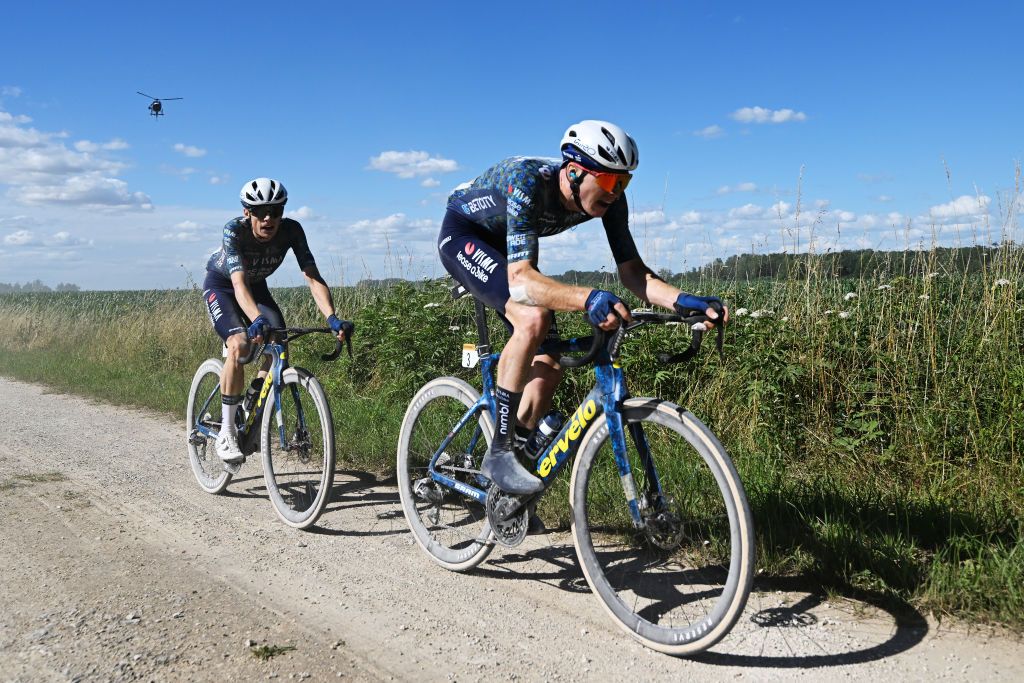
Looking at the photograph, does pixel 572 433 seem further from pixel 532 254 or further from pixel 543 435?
pixel 532 254

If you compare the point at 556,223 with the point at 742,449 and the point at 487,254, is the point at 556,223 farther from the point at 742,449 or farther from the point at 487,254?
the point at 742,449

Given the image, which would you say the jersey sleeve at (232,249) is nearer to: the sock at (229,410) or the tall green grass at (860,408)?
the sock at (229,410)

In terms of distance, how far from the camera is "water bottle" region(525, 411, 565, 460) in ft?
12.8

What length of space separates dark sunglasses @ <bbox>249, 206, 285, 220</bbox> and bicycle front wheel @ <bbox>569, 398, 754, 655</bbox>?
10.3 ft

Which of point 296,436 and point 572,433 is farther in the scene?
point 296,436

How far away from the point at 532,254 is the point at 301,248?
299 cm

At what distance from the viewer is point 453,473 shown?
463cm

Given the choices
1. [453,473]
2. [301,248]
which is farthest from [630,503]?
[301,248]

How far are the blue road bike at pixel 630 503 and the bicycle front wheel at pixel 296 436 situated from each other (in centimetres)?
81

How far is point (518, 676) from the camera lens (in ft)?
10.1

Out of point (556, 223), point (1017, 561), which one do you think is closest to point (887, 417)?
point (1017, 561)

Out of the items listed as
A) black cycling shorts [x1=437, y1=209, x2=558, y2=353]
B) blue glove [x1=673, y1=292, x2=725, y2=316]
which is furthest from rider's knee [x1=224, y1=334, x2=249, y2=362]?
blue glove [x1=673, y1=292, x2=725, y2=316]

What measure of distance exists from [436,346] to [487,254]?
394cm

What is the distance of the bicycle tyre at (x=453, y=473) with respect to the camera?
432 cm
